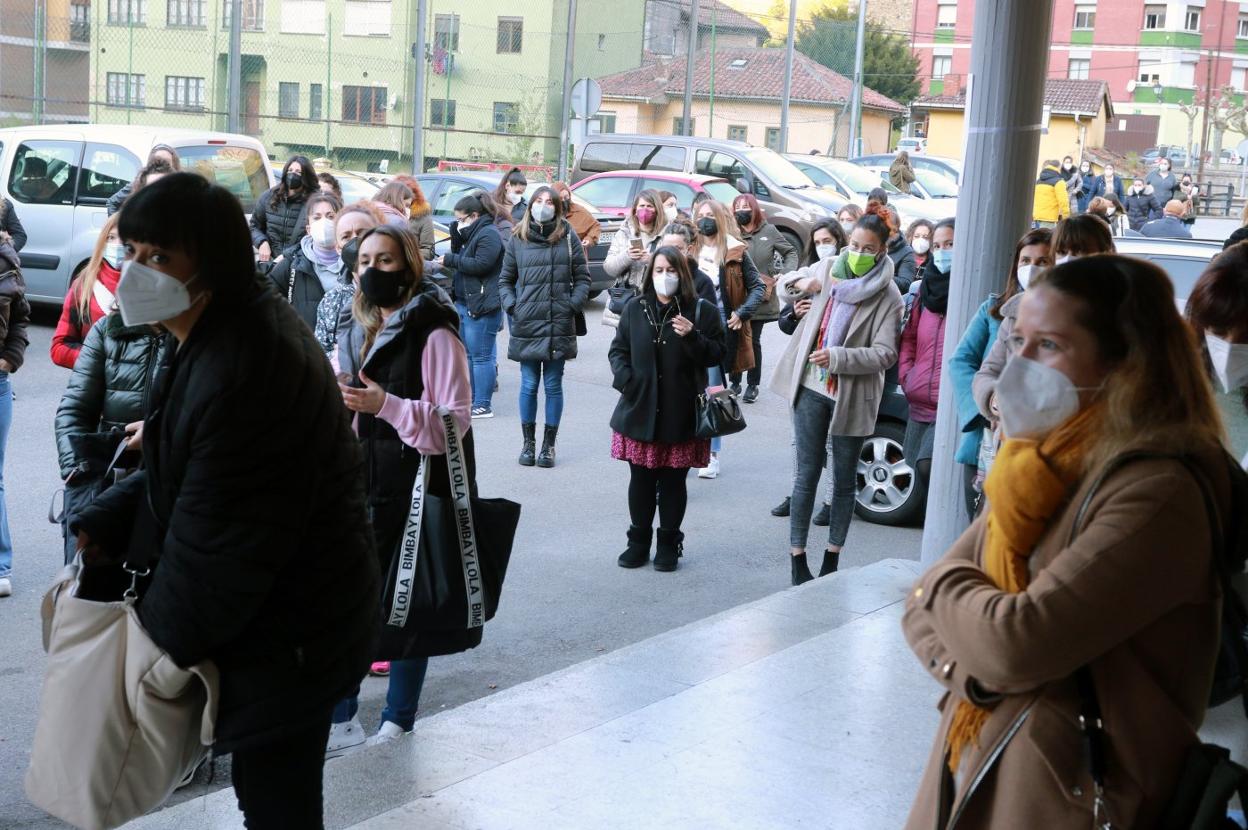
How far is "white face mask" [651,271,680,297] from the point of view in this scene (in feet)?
25.0

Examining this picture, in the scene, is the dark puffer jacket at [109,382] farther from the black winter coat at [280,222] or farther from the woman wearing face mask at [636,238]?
the woman wearing face mask at [636,238]

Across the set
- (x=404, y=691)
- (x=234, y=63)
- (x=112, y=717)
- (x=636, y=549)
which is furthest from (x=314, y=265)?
(x=234, y=63)

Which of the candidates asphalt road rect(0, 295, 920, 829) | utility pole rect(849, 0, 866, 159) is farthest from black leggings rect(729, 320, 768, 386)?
utility pole rect(849, 0, 866, 159)

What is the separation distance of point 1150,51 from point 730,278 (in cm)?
6853

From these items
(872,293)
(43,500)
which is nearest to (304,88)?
(43,500)

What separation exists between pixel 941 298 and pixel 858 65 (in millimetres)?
33254

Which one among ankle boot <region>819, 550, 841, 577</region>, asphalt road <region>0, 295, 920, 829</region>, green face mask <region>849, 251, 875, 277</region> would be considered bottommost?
asphalt road <region>0, 295, 920, 829</region>

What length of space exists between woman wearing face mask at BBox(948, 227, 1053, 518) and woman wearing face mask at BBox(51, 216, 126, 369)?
336 centimetres

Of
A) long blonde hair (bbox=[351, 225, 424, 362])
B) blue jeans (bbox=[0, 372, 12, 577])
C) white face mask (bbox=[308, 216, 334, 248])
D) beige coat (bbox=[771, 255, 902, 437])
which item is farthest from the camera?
white face mask (bbox=[308, 216, 334, 248])

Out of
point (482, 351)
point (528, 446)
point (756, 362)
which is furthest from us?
point (756, 362)

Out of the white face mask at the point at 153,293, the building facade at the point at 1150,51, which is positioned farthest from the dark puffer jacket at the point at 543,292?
the building facade at the point at 1150,51

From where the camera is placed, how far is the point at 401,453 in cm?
458

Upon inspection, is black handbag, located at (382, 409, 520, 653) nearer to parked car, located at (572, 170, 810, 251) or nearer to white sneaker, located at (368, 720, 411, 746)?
white sneaker, located at (368, 720, 411, 746)

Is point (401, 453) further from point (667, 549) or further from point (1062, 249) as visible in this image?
point (667, 549)
